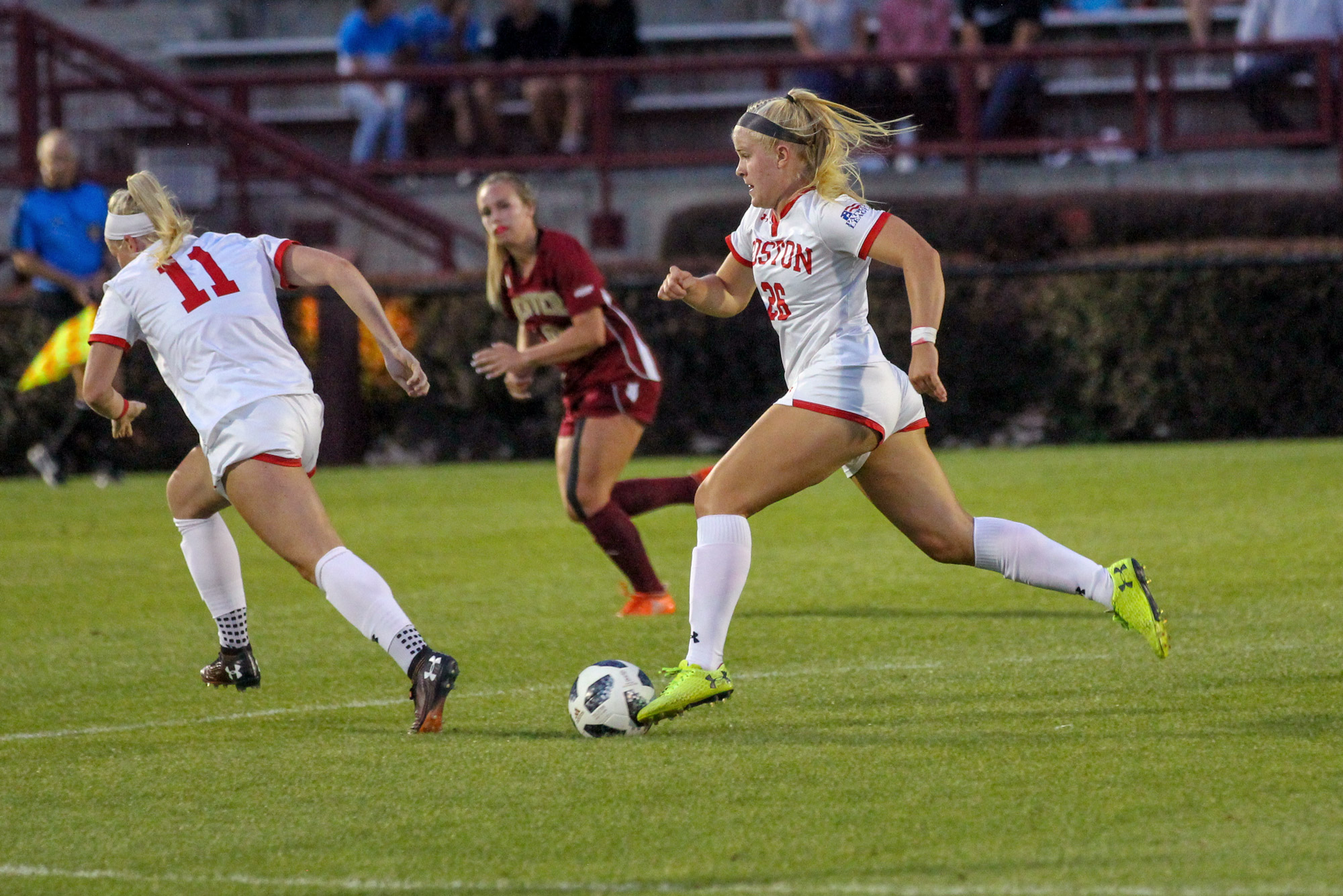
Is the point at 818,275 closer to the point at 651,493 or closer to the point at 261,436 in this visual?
the point at 261,436

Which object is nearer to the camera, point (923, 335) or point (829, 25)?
point (923, 335)

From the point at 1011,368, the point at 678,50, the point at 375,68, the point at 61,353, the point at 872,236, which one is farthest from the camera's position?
the point at 678,50

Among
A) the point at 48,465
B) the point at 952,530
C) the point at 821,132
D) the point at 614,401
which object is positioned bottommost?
the point at 48,465

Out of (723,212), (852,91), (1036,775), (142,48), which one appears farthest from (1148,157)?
(1036,775)

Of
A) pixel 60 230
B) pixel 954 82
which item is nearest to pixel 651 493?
pixel 60 230

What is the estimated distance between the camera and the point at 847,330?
18.6 ft

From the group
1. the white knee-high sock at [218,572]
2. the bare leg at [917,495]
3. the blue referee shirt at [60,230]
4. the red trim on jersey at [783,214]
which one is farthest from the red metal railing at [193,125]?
the bare leg at [917,495]

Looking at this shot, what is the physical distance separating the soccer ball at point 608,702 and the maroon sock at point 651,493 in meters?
2.69

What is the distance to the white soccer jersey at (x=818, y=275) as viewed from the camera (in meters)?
5.54

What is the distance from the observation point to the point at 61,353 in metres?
13.4

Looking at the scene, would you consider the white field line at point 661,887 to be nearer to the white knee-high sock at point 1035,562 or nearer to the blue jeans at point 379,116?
the white knee-high sock at point 1035,562

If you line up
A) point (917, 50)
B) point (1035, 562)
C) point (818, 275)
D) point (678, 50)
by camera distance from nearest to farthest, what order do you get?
point (818, 275), point (1035, 562), point (917, 50), point (678, 50)

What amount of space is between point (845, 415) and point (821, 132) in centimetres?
93

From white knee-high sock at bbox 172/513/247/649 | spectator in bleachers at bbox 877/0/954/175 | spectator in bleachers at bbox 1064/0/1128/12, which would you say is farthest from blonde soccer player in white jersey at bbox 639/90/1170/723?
spectator in bleachers at bbox 1064/0/1128/12
